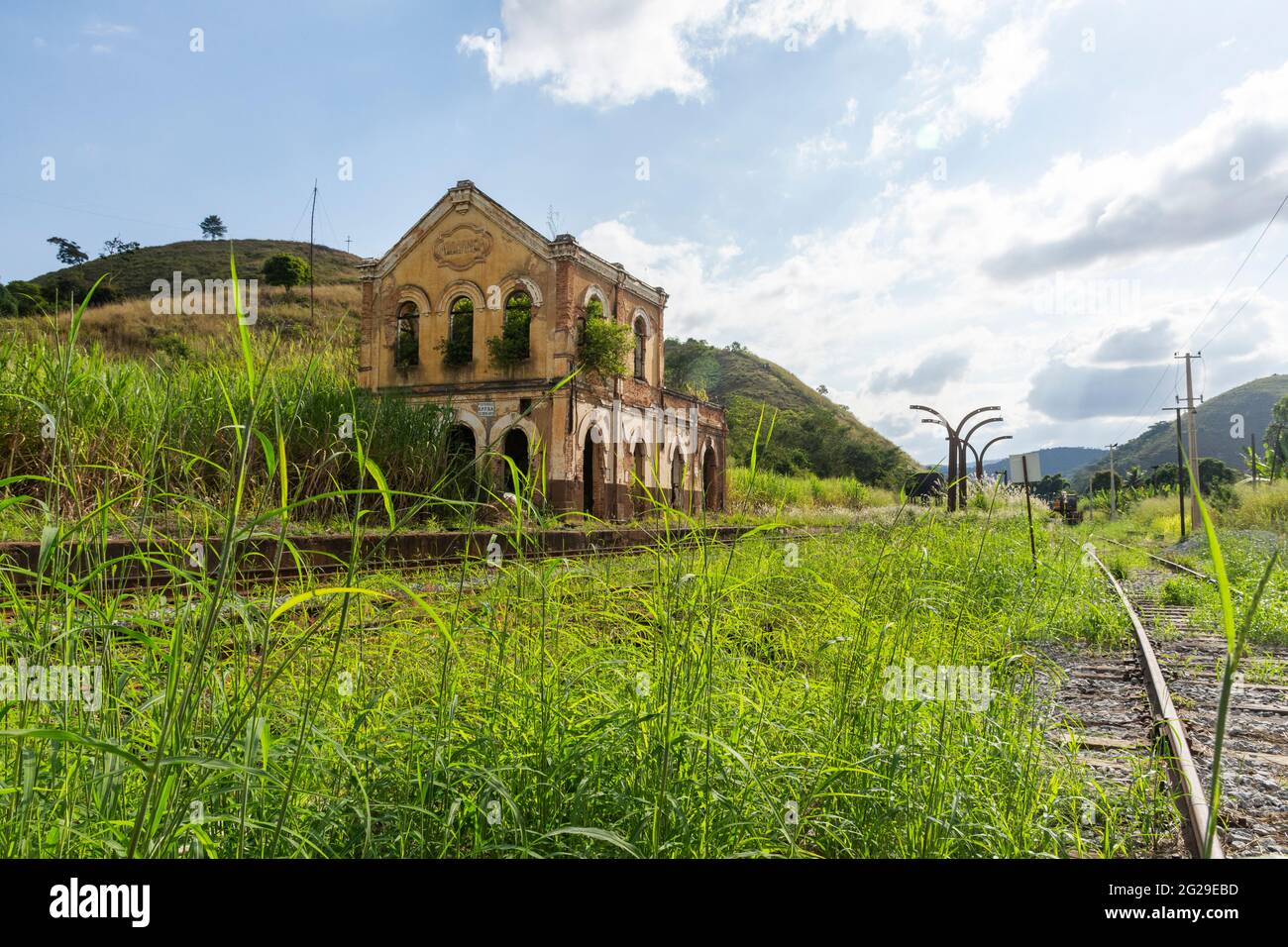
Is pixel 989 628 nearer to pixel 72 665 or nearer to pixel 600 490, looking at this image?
pixel 72 665

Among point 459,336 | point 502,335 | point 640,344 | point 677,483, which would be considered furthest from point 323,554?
point 640,344

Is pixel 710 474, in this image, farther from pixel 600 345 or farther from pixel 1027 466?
pixel 1027 466

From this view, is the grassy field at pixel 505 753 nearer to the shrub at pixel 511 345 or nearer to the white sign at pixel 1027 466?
the white sign at pixel 1027 466

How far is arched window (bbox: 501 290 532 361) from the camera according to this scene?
2050 cm

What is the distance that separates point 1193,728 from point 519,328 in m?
18.6

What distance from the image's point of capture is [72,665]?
6.18ft

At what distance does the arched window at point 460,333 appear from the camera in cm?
2105

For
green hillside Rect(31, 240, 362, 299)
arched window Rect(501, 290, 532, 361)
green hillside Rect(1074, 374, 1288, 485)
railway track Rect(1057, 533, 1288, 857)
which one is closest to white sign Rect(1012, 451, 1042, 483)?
railway track Rect(1057, 533, 1288, 857)

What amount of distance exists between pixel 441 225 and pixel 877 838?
21767mm

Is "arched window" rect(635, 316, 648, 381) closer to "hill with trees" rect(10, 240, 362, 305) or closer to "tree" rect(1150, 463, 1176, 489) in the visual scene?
"hill with trees" rect(10, 240, 362, 305)

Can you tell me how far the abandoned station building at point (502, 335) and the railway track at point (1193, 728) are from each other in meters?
14.2

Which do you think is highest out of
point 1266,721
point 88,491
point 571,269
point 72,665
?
point 571,269
